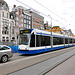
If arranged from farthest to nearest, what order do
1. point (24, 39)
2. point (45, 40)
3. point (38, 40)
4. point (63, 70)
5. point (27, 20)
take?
point (27, 20), point (45, 40), point (38, 40), point (24, 39), point (63, 70)

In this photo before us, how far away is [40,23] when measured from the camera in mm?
65812

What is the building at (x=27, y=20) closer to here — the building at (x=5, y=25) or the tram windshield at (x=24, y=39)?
the building at (x=5, y=25)

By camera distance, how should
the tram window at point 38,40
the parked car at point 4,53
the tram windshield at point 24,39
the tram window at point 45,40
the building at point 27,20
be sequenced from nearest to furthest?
the parked car at point 4,53 < the tram windshield at point 24,39 < the tram window at point 38,40 < the tram window at point 45,40 < the building at point 27,20

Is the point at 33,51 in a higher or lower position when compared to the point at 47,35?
lower

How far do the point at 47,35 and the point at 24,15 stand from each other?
39405 millimetres

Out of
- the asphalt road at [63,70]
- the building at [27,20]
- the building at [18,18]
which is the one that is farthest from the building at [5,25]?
the asphalt road at [63,70]

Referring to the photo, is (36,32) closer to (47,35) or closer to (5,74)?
(47,35)

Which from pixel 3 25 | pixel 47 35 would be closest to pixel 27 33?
pixel 47 35

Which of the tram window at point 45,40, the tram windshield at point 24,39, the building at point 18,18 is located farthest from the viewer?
the building at point 18,18

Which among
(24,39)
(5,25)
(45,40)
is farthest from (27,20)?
(24,39)

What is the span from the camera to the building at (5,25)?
41188mm

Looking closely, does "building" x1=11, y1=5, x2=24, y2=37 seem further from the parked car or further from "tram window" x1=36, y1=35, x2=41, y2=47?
the parked car

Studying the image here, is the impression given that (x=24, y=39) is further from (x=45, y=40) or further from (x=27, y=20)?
(x=27, y=20)

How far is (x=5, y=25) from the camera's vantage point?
42531mm
